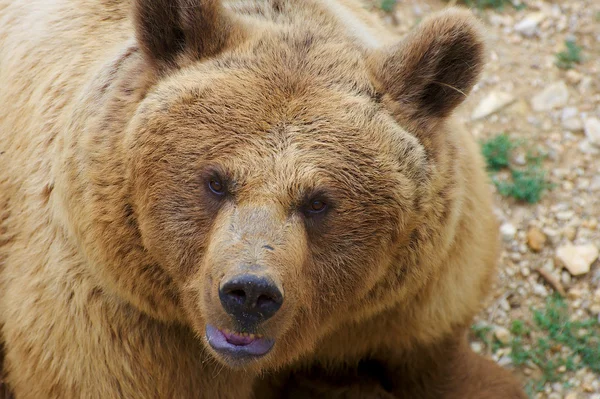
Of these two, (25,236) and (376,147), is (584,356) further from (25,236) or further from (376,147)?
(25,236)

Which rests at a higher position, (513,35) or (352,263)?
(352,263)

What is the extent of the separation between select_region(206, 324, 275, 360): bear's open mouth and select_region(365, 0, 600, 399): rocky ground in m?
2.76

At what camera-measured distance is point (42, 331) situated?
13.1 feet

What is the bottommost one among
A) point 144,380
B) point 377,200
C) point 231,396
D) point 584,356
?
point 584,356

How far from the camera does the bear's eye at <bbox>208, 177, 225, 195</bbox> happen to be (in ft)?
10.9

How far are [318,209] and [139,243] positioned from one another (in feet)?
2.70

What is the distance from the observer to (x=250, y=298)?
307 centimetres

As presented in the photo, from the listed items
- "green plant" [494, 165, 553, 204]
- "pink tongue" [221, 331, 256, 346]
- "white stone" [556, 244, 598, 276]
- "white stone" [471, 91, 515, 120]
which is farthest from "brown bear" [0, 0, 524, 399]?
"white stone" [471, 91, 515, 120]

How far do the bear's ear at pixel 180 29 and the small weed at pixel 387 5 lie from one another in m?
3.71

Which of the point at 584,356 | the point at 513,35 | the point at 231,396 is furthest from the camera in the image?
the point at 513,35

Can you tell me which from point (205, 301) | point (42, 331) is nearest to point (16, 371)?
point (42, 331)

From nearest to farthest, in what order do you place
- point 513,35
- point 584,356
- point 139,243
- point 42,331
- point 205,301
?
point 205,301, point 139,243, point 42,331, point 584,356, point 513,35

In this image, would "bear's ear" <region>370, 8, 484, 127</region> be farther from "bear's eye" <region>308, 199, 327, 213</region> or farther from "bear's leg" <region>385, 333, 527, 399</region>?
"bear's leg" <region>385, 333, 527, 399</region>

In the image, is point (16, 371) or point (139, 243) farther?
point (16, 371)
